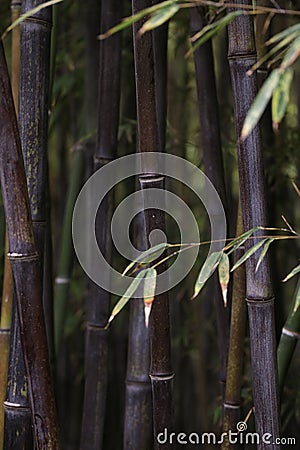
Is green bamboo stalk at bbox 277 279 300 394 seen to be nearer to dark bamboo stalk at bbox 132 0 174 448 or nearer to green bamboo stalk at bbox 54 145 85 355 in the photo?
dark bamboo stalk at bbox 132 0 174 448

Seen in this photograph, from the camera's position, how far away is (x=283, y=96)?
561 millimetres

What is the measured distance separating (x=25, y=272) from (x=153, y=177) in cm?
21

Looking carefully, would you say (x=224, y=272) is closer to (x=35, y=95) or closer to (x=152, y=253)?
(x=152, y=253)

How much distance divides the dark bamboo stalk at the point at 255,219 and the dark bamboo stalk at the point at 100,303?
0.39 meters

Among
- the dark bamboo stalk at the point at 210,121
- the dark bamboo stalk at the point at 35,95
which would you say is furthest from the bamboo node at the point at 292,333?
the dark bamboo stalk at the point at 35,95

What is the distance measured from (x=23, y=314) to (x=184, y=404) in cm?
145

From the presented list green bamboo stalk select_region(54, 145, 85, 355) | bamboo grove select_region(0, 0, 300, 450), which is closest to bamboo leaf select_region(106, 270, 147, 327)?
bamboo grove select_region(0, 0, 300, 450)

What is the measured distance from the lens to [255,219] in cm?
91

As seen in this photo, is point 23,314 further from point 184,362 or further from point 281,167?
point 184,362

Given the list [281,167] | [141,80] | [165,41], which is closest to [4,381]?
[141,80]

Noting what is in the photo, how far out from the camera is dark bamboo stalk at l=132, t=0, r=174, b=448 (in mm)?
902

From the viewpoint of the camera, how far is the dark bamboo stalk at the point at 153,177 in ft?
2.96

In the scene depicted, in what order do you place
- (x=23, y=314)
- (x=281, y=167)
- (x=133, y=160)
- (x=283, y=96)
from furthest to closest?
(x=281, y=167)
(x=133, y=160)
(x=23, y=314)
(x=283, y=96)

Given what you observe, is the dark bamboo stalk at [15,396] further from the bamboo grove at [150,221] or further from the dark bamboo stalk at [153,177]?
the dark bamboo stalk at [153,177]
